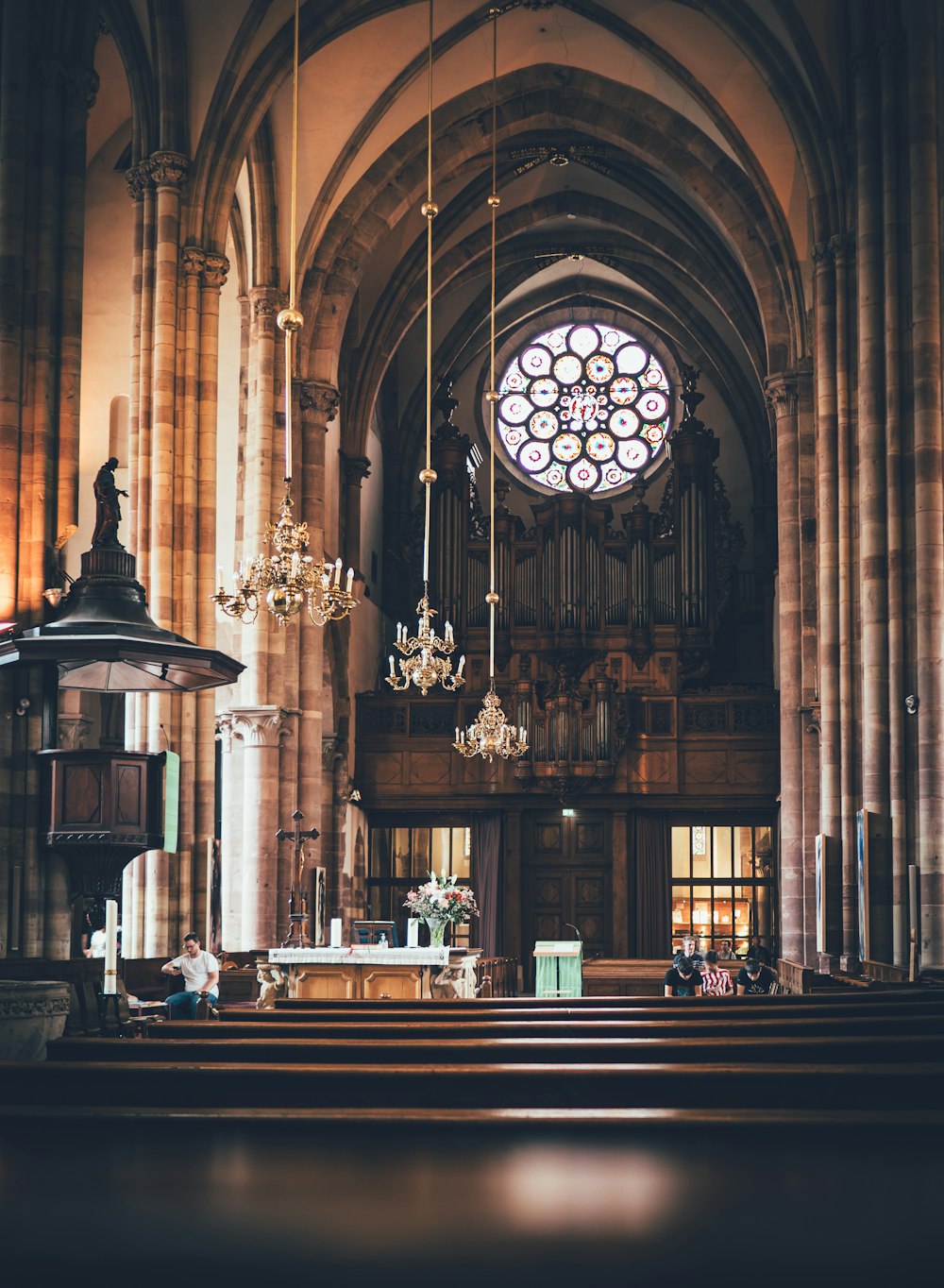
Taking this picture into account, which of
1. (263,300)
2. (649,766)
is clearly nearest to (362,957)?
(263,300)

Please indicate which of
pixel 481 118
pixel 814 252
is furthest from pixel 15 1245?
pixel 481 118

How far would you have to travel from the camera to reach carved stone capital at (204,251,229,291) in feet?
61.9

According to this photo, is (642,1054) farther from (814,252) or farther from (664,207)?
(664,207)

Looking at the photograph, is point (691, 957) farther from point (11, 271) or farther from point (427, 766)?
point (11, 271)

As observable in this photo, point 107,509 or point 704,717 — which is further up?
point 107,509

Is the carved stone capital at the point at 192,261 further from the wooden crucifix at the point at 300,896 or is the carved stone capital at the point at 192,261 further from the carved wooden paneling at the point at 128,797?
the carved wooden paneling at the point at 128,797

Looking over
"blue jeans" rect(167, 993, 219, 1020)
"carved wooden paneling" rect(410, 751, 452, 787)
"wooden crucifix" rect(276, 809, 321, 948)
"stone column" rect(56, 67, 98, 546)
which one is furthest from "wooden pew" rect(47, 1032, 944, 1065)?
"carved wooden paneling" rect(410, 751, 452, 787)

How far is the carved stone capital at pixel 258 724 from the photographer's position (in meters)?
22.6

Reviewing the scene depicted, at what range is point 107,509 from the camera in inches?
487

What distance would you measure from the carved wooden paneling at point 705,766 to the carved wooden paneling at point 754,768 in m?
0.18

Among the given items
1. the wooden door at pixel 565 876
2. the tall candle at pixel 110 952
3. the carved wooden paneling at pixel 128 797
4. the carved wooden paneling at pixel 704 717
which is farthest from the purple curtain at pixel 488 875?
the tall candle at pixel 110 952

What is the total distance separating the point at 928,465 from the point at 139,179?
32.8ft

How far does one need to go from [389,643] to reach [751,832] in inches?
296

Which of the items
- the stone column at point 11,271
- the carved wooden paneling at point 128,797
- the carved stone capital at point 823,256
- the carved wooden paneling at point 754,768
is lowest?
the carved wooden paneling at point 128,797
